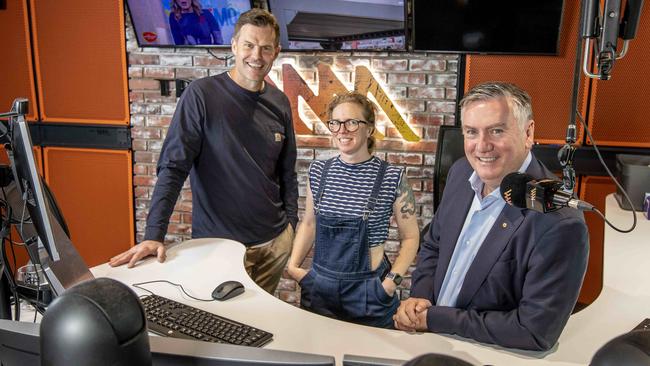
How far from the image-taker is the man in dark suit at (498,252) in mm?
1449

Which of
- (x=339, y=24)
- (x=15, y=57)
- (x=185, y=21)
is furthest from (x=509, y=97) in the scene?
(x=15, y=57)

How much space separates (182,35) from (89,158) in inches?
45.3

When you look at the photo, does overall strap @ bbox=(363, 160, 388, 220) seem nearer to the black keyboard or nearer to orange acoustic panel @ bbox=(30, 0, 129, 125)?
the black keyboard

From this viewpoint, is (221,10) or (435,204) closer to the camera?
(435,204)

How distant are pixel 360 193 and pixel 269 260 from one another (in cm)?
69

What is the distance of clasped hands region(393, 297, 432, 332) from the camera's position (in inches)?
65.6

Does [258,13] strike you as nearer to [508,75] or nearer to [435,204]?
[435,204]

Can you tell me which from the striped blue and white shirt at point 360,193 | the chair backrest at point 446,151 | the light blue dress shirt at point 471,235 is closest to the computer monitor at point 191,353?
the light blue dress shirt at point 471,235

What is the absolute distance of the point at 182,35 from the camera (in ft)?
11.7

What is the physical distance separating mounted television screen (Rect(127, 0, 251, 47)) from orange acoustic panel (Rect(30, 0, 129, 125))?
0.20m

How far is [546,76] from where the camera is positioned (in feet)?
10.6

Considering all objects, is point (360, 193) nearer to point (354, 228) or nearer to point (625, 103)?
point (354, 228)

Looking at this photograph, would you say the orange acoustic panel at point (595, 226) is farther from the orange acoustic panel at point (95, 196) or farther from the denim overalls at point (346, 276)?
the orange acoustic panel at point (95, 196)

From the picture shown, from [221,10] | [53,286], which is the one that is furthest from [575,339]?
[221,10]
